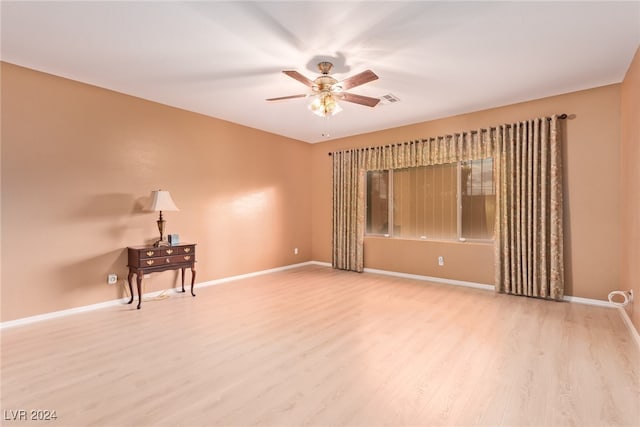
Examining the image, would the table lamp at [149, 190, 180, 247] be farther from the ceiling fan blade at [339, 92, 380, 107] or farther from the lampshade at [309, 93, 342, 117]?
the ceiling fan blade at [339, 92, 380, 107]

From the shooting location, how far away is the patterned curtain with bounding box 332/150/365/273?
240 inches

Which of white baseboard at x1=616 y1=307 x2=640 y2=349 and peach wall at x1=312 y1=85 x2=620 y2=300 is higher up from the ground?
peach wall at x1=312 y1=85 x2=620 y2=300

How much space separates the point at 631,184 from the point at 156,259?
5481 millimetres

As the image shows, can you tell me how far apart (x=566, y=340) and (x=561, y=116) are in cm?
286

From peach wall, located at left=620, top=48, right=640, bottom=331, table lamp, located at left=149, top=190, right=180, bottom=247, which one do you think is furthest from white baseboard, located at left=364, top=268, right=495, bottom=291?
table lamp, located at left=149, top=190, right=180, bottom=247

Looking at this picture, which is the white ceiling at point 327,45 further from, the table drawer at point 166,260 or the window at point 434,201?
the table drawer at point 166,260

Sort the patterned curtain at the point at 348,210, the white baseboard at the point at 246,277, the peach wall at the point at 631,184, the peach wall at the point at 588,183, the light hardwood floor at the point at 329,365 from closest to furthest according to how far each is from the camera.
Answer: the light hardwood floor at the point at 329,365 < the peach wall at the point at 631,184 < the white baseboard at the point at 246,277 < the peach wall at the point at 588,183 < the patterned curtain at the point at 348,210

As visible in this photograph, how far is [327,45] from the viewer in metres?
2.88

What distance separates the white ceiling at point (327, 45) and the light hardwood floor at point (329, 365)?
2.76 meters

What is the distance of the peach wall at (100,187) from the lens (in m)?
3.30

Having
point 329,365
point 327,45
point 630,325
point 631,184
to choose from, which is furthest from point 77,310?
point 631,184

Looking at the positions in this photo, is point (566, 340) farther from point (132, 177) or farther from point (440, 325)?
point (132, 177)

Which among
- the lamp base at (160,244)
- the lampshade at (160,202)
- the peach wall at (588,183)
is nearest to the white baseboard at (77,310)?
the lamp base at (160,244)

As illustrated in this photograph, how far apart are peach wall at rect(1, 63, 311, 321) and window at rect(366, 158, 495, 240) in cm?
245
